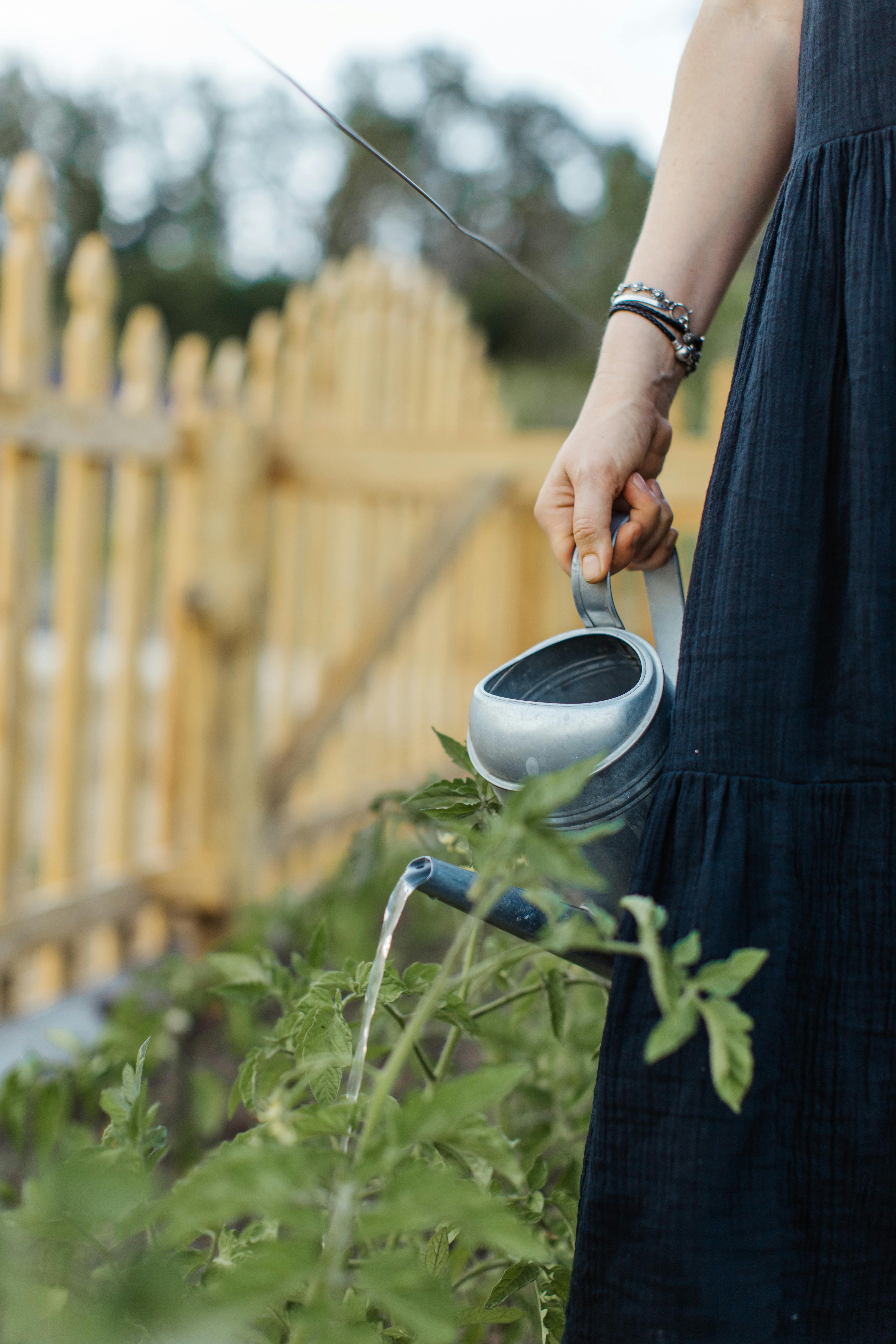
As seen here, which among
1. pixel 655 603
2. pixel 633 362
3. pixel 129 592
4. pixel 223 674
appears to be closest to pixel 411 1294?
pixel 655 603

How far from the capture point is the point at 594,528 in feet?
2.82

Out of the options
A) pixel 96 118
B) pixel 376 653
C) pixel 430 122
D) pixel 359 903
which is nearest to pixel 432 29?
pixel 376 653

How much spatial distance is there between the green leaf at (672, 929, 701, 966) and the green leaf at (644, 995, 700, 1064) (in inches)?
1.0

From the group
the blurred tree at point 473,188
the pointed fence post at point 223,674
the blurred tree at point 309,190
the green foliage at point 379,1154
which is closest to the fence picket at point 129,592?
the pointed fence post at point 223,674

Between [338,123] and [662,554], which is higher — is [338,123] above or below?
above

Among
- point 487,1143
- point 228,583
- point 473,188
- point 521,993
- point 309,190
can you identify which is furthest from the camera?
point 309,190

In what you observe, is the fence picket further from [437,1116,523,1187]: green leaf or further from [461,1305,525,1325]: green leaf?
[437,1116,523,1187]: green leaf

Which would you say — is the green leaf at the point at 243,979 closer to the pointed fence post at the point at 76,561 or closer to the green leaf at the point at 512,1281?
the green leaf at the point at 512,1281

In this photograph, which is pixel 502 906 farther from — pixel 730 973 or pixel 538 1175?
pixel 538 1175

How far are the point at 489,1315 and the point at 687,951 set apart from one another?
0.37 meters

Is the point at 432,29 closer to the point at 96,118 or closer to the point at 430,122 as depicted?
the point at 430,122

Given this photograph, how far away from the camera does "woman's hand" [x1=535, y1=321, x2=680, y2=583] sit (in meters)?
0.87

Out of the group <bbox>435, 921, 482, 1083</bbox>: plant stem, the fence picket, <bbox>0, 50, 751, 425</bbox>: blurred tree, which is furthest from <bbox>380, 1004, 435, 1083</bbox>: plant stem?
<bbox>0, 50, 751, 425</bbox>: blurred tree

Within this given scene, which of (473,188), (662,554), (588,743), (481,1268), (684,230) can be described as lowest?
(481,1268)
